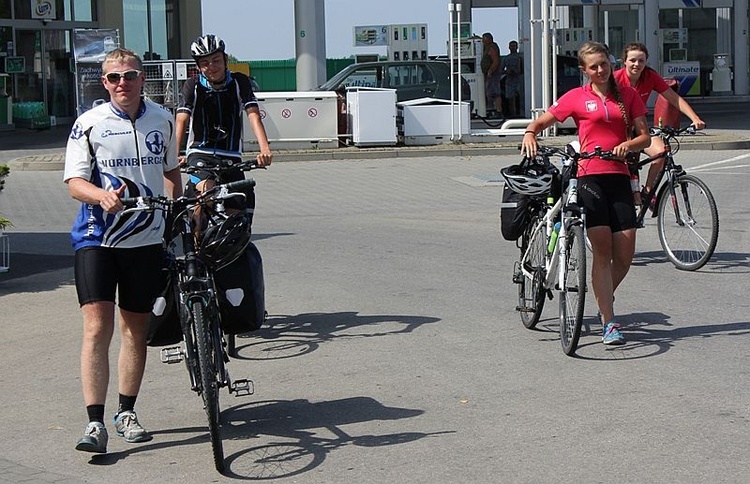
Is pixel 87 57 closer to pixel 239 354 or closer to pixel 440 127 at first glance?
pixel 440 127

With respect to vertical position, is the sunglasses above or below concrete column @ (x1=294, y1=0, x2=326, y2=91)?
below

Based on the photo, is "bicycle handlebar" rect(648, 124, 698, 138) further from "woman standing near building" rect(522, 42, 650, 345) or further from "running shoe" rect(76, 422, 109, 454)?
"running shoe" rect(76, 422, 109, 454)

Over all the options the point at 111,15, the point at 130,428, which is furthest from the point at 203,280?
the point at 111,15

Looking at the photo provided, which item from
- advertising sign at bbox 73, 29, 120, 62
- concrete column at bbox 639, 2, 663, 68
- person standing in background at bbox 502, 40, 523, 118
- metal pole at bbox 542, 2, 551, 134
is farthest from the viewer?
concrete column at bbox 639, 2, 663, 68

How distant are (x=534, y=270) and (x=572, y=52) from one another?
3168cm

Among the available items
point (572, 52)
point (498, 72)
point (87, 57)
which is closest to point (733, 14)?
point (572, 52)

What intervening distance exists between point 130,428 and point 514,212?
3.38 metres

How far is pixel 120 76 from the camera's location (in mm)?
6246

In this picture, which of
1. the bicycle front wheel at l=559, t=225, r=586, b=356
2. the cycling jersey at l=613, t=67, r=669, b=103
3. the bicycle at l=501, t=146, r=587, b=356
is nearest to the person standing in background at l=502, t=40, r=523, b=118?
the cycling jersey at l=613, t=67, r=669, b=103

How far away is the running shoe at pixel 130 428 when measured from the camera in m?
6.35

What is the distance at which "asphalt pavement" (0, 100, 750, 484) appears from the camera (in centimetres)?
Result: 591

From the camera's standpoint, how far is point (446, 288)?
34.5ft

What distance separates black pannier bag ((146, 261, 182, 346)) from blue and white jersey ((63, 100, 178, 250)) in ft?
0.71

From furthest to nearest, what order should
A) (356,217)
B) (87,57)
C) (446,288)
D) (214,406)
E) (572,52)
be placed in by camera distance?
(572,52)
(87,57)
(356,217)
(446,288)
(214,406)
